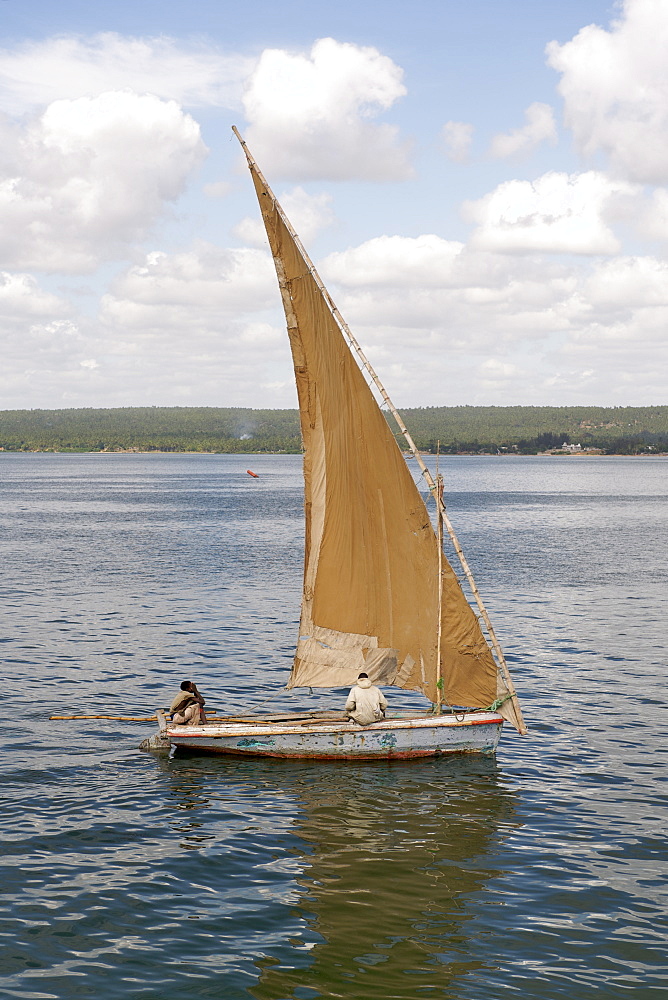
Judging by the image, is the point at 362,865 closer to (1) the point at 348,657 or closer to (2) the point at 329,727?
(2) the point at 329,727

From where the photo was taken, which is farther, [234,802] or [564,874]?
[234,802]

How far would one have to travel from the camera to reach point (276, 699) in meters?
31.6

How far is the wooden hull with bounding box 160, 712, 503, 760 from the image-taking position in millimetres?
24281

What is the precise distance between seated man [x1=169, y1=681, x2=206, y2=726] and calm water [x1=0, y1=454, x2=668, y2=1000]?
1.07 metres

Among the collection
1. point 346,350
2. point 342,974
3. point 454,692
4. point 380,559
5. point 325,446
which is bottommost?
point 342,974

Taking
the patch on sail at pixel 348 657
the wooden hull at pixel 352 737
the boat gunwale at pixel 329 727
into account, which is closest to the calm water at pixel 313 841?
the wooden hull at pixel 352 737

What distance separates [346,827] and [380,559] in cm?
672

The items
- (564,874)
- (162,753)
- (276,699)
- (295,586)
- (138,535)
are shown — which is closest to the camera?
(564,874)

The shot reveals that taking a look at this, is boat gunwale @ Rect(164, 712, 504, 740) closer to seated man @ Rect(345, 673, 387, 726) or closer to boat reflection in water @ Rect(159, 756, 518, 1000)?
seated man @ Rect(345, 673, 387, 726)

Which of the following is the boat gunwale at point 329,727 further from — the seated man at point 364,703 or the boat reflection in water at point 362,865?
the boat reflection in water at point 362,865

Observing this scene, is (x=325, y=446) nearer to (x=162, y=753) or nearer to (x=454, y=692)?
(x=454, y=692)

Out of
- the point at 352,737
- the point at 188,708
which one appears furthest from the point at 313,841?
the point at 188,708

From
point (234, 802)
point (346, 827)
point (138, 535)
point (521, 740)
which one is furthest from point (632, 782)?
point (138, 535)

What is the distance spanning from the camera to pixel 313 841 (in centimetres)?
2012
